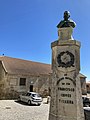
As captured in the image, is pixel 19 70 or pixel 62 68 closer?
pixel 62 68

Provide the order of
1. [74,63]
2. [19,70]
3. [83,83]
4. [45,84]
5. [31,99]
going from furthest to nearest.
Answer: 1. [83,83]
2. [45,84]
3. [19,70]
4. [31,99]
5. [74,63]

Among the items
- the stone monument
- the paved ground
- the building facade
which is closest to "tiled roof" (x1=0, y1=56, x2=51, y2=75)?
the building facade

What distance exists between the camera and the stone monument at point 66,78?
4672 millimetres

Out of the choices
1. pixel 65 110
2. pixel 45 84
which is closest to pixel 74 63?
pixel 65 110

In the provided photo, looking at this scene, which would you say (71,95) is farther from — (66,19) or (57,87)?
(66,19)

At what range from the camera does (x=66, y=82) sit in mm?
4832

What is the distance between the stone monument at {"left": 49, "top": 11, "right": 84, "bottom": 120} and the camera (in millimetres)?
4672

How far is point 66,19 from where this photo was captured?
5363mm

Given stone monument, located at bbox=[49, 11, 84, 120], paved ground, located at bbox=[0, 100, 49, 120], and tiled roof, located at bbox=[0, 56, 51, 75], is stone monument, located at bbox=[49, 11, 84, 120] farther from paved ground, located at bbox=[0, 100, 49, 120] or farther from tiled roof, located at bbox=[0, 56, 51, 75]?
tiled roof, located at bbox=[0, 56, 51, 75]

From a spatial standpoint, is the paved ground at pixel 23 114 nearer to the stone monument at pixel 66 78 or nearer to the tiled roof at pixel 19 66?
the stone monument at pixel 66 78

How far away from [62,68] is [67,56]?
47cm

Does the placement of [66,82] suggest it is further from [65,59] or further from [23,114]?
[23,114]

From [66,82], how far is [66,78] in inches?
5.4

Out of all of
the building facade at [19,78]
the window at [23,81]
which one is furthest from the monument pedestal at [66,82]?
the window at [23,81]
